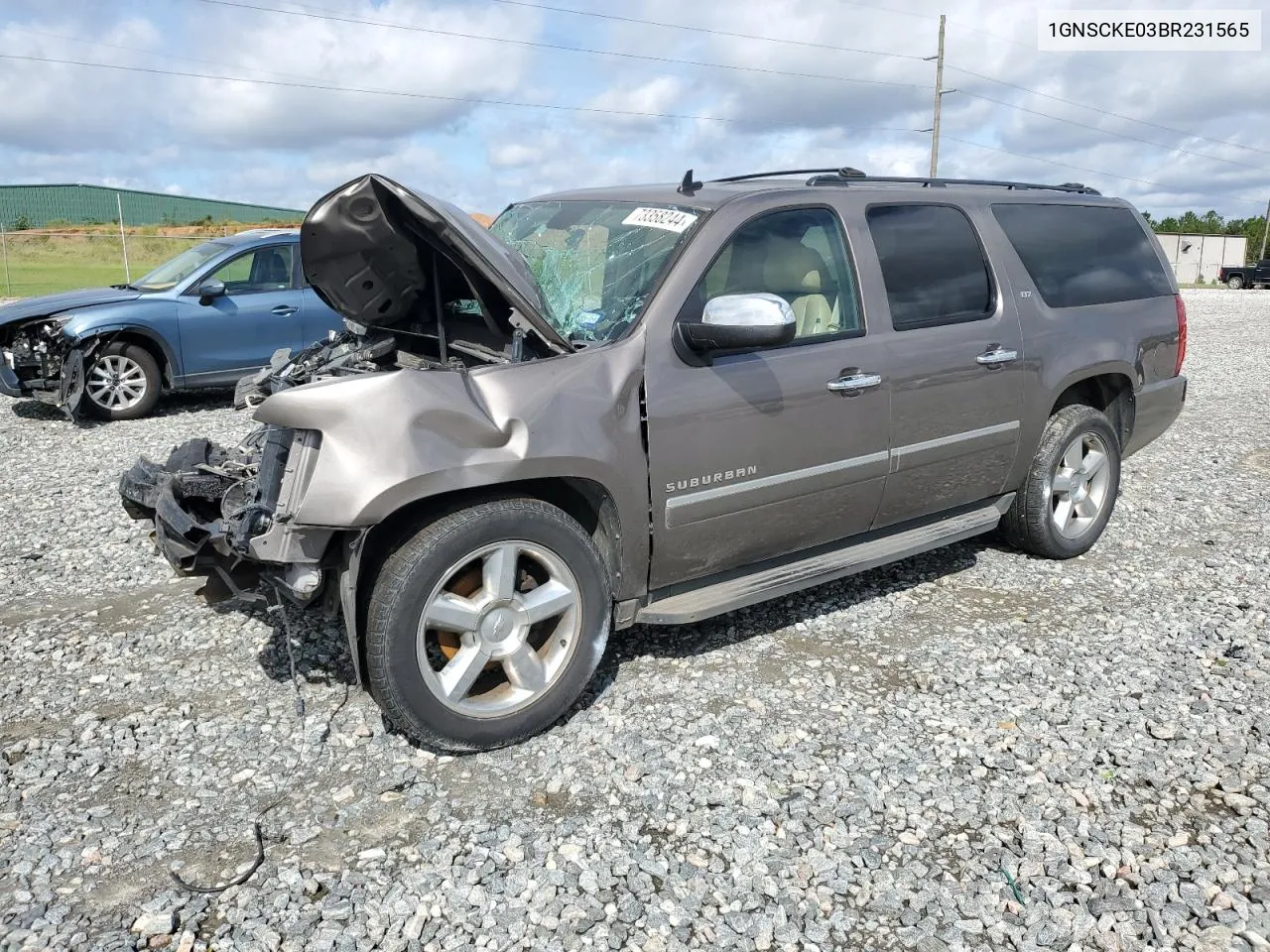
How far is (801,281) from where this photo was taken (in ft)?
13.6

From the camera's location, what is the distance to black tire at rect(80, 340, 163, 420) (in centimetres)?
915

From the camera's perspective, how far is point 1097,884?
2.85 metres

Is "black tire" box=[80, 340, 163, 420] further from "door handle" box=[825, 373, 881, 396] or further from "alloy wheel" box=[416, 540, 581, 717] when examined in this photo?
"door handle" box=[825, 373, 881, 396]

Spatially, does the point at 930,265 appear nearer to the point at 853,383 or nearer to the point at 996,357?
the point at 996,357

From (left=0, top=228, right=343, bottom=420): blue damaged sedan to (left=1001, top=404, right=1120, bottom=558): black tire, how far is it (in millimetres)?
6840

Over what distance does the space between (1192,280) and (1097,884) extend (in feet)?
189

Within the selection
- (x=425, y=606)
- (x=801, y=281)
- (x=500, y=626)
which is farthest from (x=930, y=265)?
(x=425, y=606)

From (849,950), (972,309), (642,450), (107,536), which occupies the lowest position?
(849,950)

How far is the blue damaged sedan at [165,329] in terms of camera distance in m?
9.02

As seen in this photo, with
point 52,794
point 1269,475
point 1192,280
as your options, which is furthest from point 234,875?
point 1192,280

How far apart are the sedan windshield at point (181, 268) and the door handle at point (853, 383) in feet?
25.9

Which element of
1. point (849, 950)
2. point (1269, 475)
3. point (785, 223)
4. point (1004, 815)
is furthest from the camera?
point (1269, 475)

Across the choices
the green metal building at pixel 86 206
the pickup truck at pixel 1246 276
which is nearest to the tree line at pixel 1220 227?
the pickup truck at pixel 1246 276

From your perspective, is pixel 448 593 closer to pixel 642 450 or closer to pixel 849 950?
pixel 642 450
